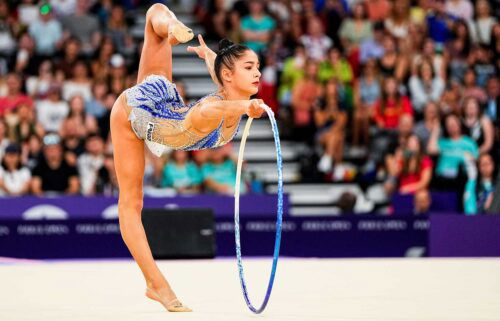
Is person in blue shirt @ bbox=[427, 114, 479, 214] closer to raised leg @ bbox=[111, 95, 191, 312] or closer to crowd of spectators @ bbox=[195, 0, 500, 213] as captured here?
crowd of spectators @ bbox=[195, 0, 500, 213]

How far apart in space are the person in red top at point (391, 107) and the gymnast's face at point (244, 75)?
6.60 m

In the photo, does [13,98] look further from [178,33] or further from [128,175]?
[178,33]

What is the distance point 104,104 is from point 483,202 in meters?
4.36

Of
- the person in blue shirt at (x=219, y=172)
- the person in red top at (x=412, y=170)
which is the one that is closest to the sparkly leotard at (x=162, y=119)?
the person in blue shirt at (x=219, y=172)

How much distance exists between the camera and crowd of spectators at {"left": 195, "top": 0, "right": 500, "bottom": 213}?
11.3m

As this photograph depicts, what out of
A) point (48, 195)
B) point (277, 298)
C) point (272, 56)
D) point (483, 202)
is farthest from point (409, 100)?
point (277, 298)

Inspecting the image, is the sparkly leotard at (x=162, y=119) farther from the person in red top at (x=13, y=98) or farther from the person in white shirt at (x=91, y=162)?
the person in red top at (x=13, y=98)

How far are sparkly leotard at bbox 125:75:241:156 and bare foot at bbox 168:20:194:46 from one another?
1.03ft

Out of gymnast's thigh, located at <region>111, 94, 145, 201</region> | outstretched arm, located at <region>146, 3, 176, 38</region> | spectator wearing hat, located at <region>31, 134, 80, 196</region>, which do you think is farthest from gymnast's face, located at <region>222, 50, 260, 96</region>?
spectator wearing hat, located at <region>31, 134, 80, 196</region>

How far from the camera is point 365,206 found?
36.6ft

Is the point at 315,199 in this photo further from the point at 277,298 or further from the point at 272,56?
the point at 277,298

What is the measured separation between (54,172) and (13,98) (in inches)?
53.6

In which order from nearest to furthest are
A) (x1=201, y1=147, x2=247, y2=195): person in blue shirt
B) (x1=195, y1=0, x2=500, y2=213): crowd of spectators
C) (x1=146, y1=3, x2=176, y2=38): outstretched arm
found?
1. (x1=146, y1=3, x2=176, y2=38): outstretched arm
2. (x1=201, y1=147, x2=247, y2=195): person in blue shirt
3. (x1=195, y1=0, x2=500, y2=213): crowd of spectators

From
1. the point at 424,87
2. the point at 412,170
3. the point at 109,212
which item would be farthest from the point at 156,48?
the point at 424,87
